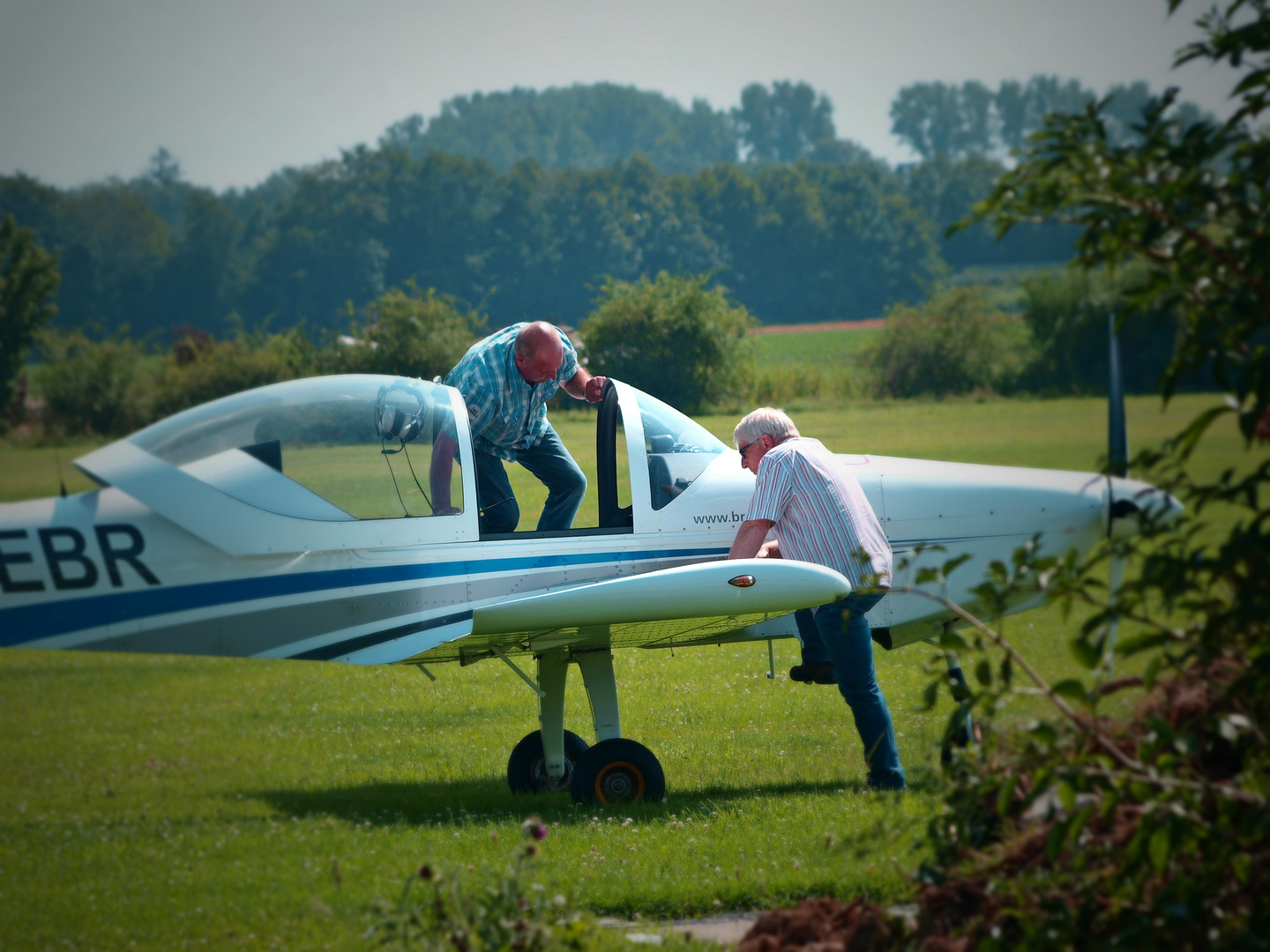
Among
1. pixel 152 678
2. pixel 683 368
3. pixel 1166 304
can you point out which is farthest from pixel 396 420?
pixel 683 368

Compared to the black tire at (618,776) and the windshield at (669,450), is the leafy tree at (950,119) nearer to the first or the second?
the windshield at (669,450)

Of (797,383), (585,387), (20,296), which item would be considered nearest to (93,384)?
(20,296)

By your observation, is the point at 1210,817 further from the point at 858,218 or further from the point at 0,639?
the point at 858,218

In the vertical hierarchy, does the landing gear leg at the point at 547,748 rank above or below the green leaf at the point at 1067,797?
below

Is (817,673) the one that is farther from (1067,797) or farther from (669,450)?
(1067,797)

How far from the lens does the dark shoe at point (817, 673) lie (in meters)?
4.86

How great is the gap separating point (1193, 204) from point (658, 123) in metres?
82.1

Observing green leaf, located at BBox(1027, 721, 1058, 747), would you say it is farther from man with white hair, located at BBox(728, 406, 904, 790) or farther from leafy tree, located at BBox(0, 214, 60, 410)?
leafy tree, located at BBox(0, 214, 60, 410)

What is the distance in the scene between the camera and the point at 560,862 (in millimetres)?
4008

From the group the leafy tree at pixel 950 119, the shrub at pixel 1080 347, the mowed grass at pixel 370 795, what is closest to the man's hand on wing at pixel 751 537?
the mowed grass at pixel 370 795

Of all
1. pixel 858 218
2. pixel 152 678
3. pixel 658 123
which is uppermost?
pixel 658 123

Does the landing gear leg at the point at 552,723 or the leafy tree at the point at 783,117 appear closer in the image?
the landing gear leg at the point at 552,723

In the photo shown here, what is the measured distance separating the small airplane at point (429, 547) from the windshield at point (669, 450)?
0.01 metres

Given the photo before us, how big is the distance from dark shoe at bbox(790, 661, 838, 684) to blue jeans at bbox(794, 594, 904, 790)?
0.13 meters
